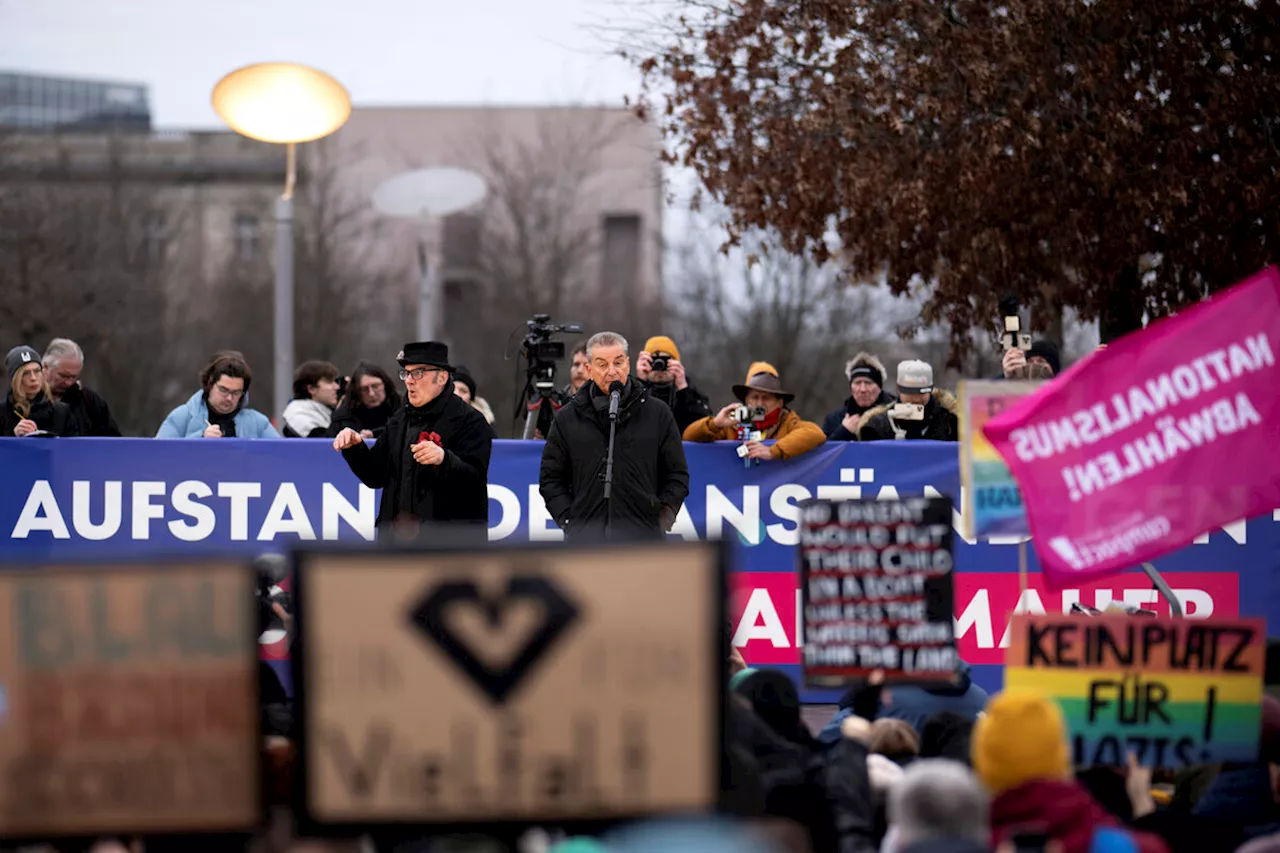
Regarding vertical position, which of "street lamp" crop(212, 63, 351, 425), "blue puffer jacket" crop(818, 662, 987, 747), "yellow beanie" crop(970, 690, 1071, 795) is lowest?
"blue puffer jacket" crop(818, 662, 987, 747)

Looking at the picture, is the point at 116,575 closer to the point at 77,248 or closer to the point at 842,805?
the point at 842,805

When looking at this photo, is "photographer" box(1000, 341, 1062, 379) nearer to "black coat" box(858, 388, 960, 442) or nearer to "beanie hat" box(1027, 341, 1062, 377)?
"beanie hat" box(1027, 341, 1062, 377)

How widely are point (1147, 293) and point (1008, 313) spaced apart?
3967 millimetres

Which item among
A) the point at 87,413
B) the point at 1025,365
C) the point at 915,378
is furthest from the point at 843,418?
the point at 87,413

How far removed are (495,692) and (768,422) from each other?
6.57 m

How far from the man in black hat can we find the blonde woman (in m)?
3.44

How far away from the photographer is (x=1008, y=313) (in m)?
10.9

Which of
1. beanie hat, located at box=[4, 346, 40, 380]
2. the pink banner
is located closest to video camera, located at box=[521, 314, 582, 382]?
the pink banner

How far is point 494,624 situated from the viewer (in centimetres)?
500

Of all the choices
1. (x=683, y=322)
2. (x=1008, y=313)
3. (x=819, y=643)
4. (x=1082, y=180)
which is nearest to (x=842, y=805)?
(x=819, y=643)

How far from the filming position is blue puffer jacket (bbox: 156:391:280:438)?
38.5ft

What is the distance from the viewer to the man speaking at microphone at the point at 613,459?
31.8 ft

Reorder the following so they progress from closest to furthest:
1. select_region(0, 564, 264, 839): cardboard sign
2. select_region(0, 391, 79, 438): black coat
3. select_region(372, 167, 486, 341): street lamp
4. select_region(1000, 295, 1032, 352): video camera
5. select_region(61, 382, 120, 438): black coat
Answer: select_region(0, 564, 264, 839): cardboard sign → select_region(1000, 295, 1032, 352): video camera → select_region(0, 391, 79, 438): black coat → select_region(61, 382, 120, 438): black coat → select_region(372, 167, 486, 341): street lamp

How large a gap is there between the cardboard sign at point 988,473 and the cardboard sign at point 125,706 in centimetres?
290
